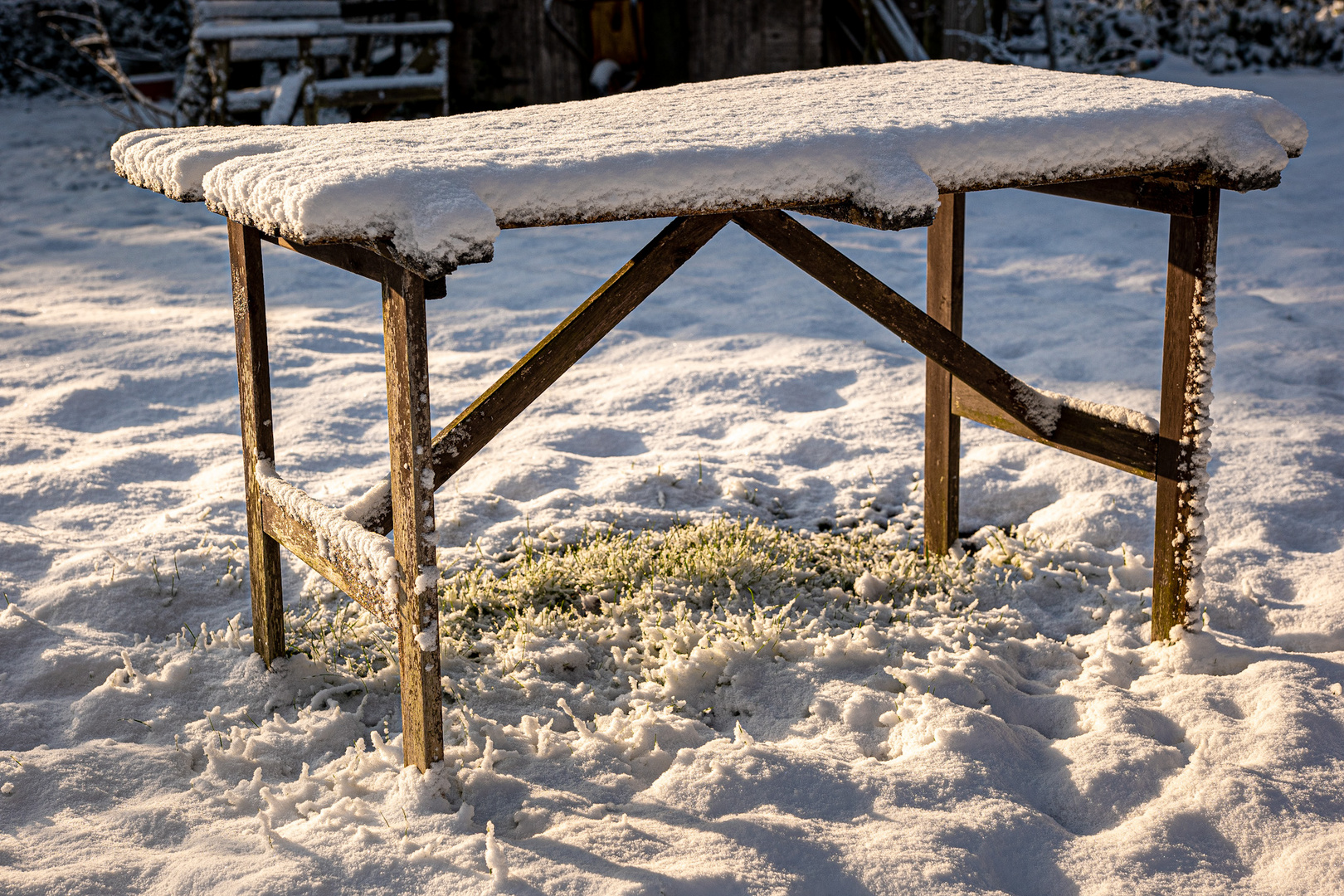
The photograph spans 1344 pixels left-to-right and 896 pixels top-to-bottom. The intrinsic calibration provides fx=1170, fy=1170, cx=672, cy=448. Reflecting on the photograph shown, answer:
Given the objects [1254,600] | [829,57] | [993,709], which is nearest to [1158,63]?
[829,57]

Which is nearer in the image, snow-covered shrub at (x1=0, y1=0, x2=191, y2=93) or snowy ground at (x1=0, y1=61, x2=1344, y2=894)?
snowy ground at (x1=0, y1=61, x2=1344, y2=894)

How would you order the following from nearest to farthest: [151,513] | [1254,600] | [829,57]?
[1254,600] → [151,513] → [829,57]

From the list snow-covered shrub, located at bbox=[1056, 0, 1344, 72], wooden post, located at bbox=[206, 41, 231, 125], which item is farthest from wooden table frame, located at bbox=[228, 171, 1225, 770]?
snow-covered shrub, located at bbox=[1056, 0, 1344, 72]

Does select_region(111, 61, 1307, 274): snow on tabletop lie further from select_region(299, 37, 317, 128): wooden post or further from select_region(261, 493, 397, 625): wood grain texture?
select_region(299, 37, 317, 128): wooden post

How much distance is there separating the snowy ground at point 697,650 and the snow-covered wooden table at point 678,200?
281 mm

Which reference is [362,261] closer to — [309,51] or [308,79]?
[308,79]

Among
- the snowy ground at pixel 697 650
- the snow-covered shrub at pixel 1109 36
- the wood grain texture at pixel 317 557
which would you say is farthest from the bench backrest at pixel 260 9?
the snow-covered shrub at pixel 1109 36

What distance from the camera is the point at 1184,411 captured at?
2736mm

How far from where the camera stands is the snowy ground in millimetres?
2164

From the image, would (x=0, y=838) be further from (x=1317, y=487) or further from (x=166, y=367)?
(x=1317, y=487)

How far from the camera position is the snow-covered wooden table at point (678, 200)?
72.8 inches

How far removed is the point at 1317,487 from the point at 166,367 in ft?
14.5

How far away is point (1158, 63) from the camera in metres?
11.5

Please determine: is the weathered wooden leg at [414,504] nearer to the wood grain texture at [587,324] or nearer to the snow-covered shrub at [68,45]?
the wood grain texture at [587,324]
